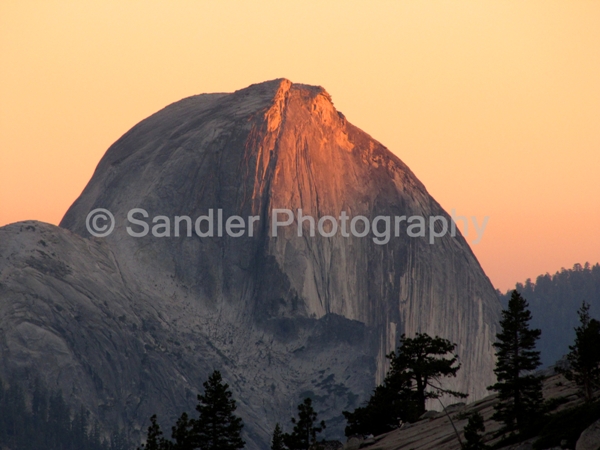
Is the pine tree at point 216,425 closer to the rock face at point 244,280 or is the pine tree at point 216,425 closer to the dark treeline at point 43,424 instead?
the dark treeline at point 43,424

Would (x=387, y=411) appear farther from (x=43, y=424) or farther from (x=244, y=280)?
(x=244, y=280)

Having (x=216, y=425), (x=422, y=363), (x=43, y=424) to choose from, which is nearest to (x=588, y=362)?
(x=216, y=425)

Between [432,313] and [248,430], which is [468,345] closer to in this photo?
[432,313]

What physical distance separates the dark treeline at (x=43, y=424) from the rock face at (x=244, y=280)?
290 cm

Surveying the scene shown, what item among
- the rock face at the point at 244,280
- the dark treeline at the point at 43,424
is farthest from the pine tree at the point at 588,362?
the rock face at the point at 244,280

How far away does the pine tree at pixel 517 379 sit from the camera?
57.0m

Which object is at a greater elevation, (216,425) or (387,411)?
(387,411)

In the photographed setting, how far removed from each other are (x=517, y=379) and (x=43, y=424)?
289 ft

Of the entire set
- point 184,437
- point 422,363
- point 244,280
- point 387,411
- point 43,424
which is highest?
point 244,280

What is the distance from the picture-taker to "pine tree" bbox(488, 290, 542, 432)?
5703 centimetres

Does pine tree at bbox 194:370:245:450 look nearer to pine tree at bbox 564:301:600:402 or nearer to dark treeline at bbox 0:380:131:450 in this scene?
pine tree at bbox 564:301:600:402

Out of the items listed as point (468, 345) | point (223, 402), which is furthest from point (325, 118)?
point (223, 402)

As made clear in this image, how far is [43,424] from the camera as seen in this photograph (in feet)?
444

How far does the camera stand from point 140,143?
605ft
